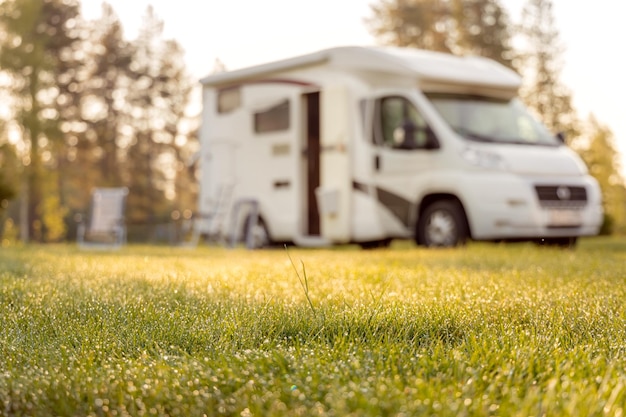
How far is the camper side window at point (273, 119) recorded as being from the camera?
1322 centimetres

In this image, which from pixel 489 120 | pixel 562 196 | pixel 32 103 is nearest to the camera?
pixel 562 196

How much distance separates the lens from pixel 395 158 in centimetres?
1205

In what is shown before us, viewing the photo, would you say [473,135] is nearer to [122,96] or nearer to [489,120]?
[489,120]

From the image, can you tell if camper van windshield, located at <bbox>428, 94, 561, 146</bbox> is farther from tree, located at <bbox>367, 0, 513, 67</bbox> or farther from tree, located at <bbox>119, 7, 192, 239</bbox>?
tree, located at <bbox>119, 7, 192, 239</bbox>

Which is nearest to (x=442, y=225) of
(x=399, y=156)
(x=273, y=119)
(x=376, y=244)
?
(x=399, y=156)

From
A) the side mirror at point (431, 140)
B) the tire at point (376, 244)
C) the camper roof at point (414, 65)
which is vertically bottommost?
the tire at point (376, 244)

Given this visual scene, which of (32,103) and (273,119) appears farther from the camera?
(32,103)

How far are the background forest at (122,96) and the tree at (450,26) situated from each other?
46 millimetres

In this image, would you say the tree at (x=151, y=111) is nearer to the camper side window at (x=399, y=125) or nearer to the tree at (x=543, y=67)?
the tree at (x=543, y=67)

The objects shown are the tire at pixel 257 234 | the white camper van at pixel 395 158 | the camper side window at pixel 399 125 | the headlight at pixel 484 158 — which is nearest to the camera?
the headlight at pixel 484 158

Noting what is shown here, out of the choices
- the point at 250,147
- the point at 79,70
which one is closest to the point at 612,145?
the point at 79,70

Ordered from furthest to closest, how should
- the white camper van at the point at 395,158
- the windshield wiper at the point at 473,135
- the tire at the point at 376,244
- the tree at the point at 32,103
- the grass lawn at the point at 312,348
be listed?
the tree at the point at 32,103
the tire at the point at 376,244
the windshield wiper at the point at 473,135
the white camper van at the point at 395,158
the grass lawn at the point at 312,348

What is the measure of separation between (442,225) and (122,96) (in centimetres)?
3038

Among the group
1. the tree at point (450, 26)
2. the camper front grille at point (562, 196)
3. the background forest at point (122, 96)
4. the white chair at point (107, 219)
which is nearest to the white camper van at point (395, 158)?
the camper front grille at point (562, 196)
